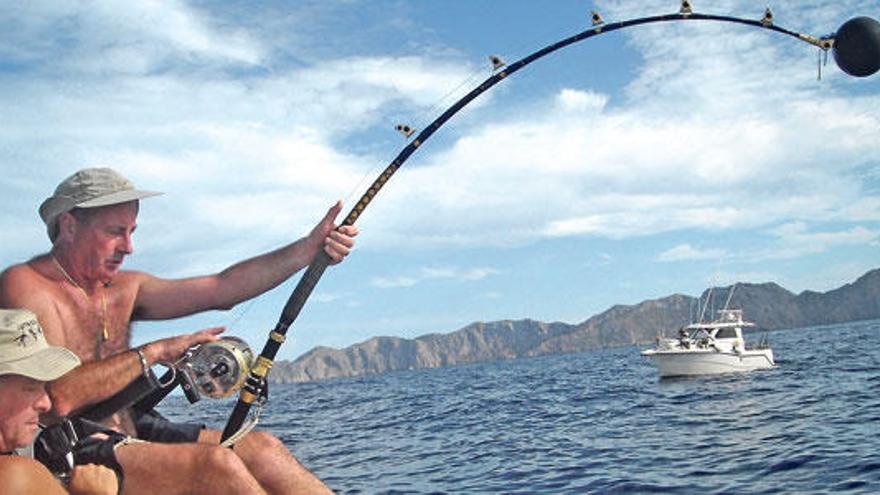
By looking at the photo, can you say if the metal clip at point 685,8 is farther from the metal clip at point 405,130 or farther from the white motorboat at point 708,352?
the white motorboat at point 708,352

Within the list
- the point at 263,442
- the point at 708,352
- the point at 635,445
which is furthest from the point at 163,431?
A: the point at 708,352

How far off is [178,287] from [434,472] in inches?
392

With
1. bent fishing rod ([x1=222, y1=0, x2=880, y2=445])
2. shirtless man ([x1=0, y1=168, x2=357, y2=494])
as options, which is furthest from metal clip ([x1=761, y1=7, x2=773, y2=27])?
shirtless man ([x1=0, y1=168, x2=357, y2=494])

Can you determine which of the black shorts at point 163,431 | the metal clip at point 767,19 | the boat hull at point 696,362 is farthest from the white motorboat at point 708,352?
the black shorts at point 163,431

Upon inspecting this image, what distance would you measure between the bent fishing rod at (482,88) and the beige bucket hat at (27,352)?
122 cm

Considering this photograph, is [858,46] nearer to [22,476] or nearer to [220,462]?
[220,462]

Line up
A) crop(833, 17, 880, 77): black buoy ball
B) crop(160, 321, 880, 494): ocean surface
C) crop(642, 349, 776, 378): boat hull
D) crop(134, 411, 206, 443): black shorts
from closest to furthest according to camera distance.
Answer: crop(134, 411, 206, 443): black shorts → crop(833, 17, 880, 77): black buoy ball → crop(160, 321, 880, 494): ocean surface → crop(642, 349, 776, 378): boat hull

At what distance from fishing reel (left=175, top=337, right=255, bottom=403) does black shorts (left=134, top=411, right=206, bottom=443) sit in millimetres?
356

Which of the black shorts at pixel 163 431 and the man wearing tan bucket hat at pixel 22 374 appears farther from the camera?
the black shorts at pixel 163 431

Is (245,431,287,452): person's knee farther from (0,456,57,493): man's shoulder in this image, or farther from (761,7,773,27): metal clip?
(761,7,773,27): metal clip

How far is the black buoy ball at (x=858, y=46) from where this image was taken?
552cm

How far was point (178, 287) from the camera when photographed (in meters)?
5.16

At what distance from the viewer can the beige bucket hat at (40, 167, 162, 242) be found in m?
4.35

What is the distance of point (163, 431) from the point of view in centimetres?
475
